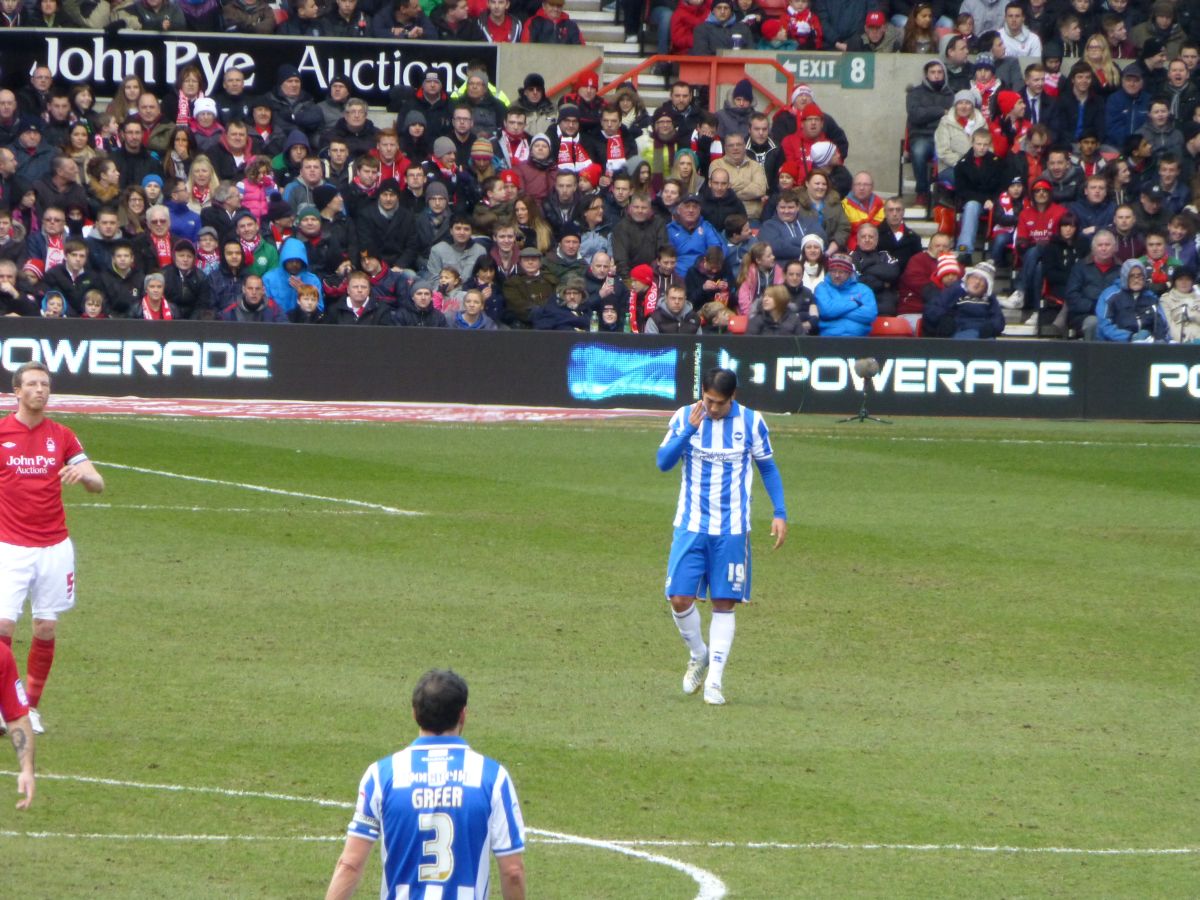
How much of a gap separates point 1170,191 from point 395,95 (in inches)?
456

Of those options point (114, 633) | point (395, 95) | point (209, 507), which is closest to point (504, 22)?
point (395, 95)

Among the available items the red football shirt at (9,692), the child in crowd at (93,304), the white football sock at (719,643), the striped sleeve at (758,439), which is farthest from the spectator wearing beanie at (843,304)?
the red football shirt at (9,692)

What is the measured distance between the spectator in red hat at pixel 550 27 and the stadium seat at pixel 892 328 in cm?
838

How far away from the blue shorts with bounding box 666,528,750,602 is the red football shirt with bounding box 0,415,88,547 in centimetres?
356

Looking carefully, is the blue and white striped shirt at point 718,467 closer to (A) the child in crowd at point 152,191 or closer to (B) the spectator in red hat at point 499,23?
(A) the child in crowd at point 152,191

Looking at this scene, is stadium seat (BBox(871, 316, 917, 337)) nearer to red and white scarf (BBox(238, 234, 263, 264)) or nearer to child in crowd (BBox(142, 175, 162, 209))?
red and white scarf (BBox(238, 234, 263, 264))

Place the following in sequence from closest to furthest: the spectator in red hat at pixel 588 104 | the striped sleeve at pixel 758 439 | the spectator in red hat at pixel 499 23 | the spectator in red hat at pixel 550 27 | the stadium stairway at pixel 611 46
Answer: the striped sleeve at pixel 758 439, the spectator in red hat at pixel 588 104, the spectator in red hat at pixel 499 23, the spectator in red hat at pixel 550 27, the stadium stairway at pixel 611 46

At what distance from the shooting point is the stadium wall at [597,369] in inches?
909

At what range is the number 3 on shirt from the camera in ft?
17.8

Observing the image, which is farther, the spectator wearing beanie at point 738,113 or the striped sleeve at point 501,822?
the spectator wearing beanie at point 738,113

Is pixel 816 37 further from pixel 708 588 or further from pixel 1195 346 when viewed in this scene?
pixel 708 588

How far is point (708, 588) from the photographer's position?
1151 cm

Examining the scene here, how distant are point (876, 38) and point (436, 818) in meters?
27.9

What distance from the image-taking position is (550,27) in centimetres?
3036
